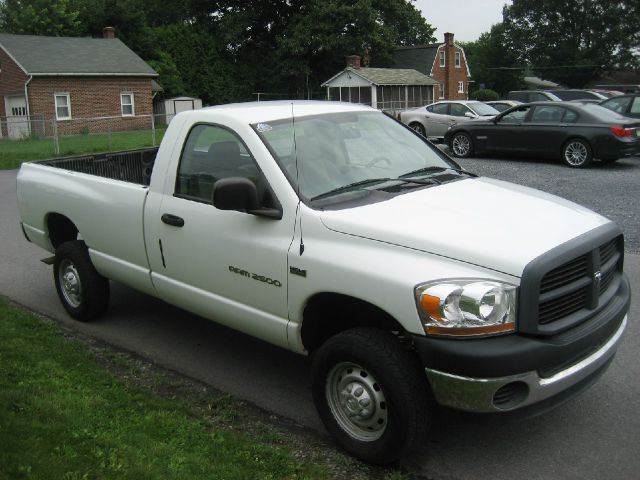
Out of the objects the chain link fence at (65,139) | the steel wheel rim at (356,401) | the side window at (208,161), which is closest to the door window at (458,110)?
the chain link fence at (65,139)

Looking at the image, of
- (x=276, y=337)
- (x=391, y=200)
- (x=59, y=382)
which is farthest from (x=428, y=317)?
(x=59, y=382)

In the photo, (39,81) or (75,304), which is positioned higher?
(39,81)

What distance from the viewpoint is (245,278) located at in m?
4.26

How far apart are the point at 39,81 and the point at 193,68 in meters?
16.5

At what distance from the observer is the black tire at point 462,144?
1780 centimetres

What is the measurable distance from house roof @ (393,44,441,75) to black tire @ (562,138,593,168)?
4570 cm

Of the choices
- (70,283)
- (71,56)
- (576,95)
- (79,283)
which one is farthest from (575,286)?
(71,56)

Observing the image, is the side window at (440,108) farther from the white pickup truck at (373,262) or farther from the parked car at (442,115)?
the white pickup truck at (373,262)

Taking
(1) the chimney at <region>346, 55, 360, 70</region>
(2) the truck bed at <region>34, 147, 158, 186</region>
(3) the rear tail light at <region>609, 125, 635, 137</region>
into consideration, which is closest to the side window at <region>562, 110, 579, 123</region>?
(3) the rear tail light at <region>609, 125, 635, 137</region>

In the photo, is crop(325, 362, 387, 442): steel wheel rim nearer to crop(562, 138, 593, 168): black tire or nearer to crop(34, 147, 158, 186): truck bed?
crop(34, 147, 158, 186): truck bed

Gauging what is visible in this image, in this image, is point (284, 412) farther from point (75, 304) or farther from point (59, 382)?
point (75, 304)

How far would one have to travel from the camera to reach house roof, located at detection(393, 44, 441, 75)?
5990 centimetres

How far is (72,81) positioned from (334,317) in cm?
4036

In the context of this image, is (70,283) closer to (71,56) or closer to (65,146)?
(65,146)
